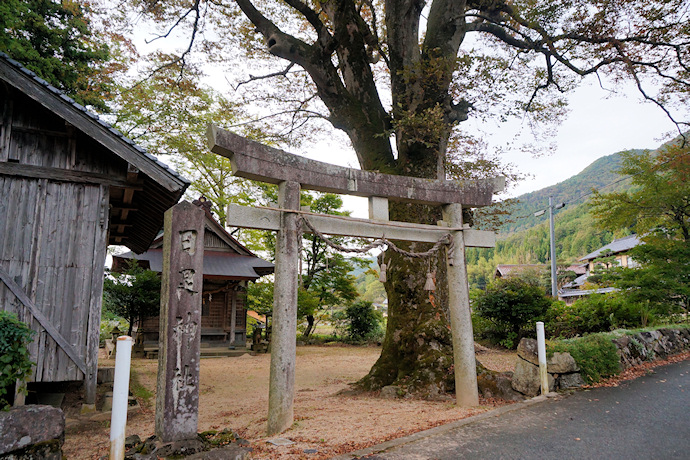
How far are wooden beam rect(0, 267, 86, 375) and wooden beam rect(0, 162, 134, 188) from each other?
152 centimetres

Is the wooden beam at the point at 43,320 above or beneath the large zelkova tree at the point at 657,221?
beneath

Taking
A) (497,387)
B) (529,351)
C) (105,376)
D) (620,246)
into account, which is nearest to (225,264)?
(105,376)

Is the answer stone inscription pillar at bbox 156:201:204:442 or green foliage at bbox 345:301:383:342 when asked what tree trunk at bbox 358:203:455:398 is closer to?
stone inscription pillar at bbox 156:201:204:442

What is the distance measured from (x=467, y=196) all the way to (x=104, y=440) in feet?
22.5

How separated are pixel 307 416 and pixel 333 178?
3.62m

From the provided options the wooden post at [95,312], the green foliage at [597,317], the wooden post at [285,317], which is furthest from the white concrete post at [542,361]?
the green foliage at [597,317]

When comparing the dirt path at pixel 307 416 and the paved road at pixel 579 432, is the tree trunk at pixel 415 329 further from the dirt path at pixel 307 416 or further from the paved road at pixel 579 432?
the paved road at pixel 579 432

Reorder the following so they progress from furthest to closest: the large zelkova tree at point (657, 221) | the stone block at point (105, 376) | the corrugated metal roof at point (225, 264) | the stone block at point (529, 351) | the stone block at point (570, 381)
Result: the corrugated metal roof at point (225, 264), the large zelkova tree at point (657, 221), the stone block at point (105, 376), the stone block at point (570, 381), the stone block at point (529, 351)

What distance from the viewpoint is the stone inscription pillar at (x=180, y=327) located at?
14.4ft

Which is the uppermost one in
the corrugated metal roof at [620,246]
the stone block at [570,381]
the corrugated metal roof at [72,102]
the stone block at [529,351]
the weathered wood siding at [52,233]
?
the corrugated metal roof at [620,246]

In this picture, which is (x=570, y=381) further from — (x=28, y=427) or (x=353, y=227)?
(x=28, y=427)

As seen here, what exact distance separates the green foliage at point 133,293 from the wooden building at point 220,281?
1.98m

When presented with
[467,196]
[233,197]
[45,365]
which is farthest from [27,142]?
[233,197]

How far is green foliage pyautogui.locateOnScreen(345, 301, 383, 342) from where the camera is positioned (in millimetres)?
22484
